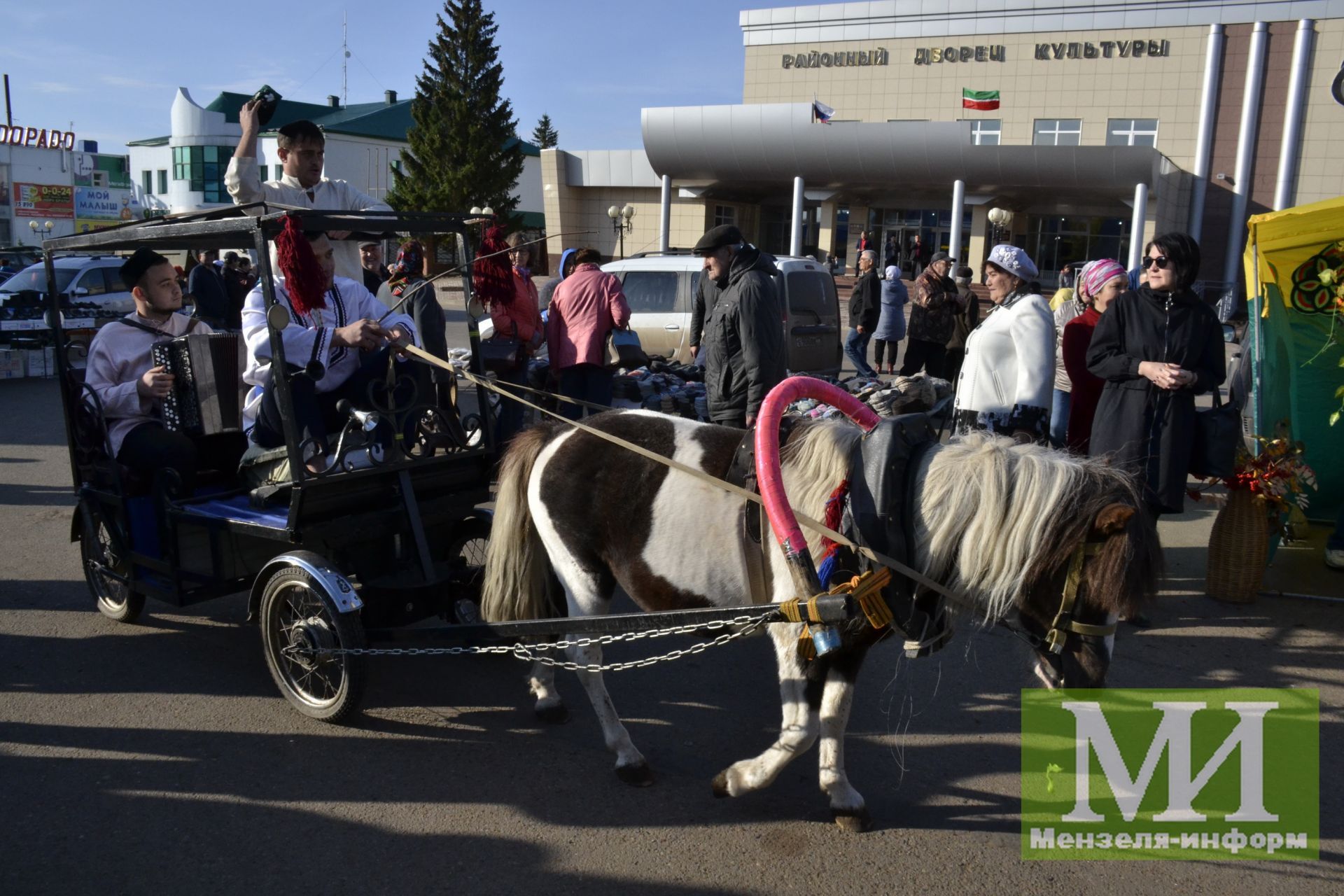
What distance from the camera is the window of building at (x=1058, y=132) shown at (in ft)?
114

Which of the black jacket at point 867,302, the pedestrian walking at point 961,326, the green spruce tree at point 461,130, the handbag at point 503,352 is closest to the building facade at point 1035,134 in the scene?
the green spruce tree at point 461,130

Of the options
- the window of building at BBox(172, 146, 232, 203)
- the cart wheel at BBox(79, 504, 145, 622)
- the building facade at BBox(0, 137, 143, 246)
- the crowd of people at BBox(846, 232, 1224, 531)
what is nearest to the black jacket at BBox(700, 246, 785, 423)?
the crowd of people at BBox(846, 232, 1224, 531)

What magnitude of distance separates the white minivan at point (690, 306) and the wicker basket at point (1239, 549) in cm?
601

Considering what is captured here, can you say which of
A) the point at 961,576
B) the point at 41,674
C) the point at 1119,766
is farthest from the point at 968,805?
the point at 41,674

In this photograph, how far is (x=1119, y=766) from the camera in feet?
12.1

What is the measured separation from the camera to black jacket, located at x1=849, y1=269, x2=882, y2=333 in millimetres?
12906

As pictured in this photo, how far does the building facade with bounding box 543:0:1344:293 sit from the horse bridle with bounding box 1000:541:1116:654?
28233 millimetres

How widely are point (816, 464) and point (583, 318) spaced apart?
15.3 feet

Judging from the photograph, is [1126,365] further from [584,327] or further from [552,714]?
[584,327]

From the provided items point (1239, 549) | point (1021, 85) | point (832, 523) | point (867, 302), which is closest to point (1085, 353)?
point (1239, 549)

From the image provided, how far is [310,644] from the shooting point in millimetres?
3914

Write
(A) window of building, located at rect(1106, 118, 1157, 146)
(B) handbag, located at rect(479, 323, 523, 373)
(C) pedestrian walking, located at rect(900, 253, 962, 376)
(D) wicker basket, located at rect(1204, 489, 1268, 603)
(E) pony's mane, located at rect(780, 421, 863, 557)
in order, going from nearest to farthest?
1. (E) pony's mane, located at rect(780, 421, 863, 557)
2. (D) wicker basket, located at rect(1204, 489, 1268, 603)
3. (B) handbag, located at rect(479, 323, 523, 373)
4. (C) pedestrian walking, located at rect(900, 253, 962, 376)
5. (A) window of building, located at rect(1106, 118, 1157, 146)

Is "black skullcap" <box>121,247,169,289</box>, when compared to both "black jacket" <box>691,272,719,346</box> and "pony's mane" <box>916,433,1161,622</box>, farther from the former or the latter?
"pony's mane" <box>916,433,1161,622</box>

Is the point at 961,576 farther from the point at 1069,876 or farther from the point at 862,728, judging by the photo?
the point at 862,728
